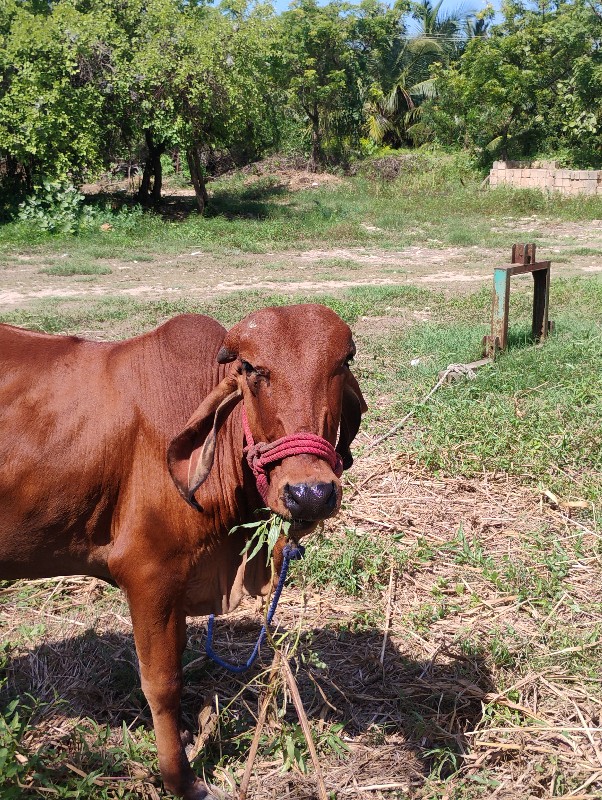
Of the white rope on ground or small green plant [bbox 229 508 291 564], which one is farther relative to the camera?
the white rope on ground

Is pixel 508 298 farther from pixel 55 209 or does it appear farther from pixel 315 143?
pixel 315 143

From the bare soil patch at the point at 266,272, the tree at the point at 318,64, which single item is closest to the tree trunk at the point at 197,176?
the bare soil patch at the point at 266,272

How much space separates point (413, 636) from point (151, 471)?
163 cm

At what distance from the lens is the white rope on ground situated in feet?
17.8

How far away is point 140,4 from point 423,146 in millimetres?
13605

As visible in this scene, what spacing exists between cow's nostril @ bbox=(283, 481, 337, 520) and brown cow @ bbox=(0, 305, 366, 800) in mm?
338

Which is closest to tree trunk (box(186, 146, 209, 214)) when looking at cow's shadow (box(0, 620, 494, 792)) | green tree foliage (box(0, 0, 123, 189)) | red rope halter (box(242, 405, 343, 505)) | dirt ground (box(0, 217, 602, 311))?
green tree foliage (box(0, 0, 123, 189))

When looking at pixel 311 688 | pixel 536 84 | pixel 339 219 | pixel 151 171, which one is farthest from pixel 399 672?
pixel 536 84

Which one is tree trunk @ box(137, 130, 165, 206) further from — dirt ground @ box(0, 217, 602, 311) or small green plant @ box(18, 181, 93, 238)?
dirt ground @ box(0, 217, 602, 311)

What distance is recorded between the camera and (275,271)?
41.5ft

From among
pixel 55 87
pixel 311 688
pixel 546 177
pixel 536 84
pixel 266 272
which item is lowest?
pixel 311 688

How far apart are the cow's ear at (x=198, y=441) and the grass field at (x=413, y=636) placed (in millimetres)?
813

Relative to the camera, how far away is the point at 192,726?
3.14 m

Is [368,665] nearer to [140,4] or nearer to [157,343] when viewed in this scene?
[157,343]
